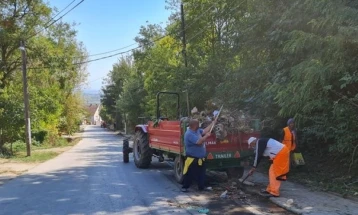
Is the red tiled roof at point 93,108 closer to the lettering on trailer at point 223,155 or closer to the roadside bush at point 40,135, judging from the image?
the roadside bush at point 40,135

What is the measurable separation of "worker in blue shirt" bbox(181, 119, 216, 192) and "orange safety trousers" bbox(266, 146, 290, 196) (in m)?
1.61

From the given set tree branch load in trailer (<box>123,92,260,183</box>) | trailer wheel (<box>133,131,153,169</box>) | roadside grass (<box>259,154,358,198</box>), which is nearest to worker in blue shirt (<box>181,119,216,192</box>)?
tree branch load in trailer (<box>123,92,260,183</box>)

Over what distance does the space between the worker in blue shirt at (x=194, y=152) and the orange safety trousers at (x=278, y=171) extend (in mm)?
1612

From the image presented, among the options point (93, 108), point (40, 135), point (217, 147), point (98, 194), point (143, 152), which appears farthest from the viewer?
point (93, 108)

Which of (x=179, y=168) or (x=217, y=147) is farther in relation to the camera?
(x=179, y=168)

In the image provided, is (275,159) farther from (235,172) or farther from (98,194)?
(98,194)

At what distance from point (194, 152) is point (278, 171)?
6.29 feet

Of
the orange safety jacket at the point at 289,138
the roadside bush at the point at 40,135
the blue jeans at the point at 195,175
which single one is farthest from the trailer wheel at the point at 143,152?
the roadside bush at the point at 40,135

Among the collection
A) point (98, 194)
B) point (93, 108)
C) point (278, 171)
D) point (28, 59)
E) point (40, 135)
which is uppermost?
point (93, 108)

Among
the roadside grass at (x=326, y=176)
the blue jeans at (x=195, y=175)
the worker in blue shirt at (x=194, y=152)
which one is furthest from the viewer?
the blue jeans at (x=195, y=175)

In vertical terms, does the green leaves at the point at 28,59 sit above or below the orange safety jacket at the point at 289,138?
above

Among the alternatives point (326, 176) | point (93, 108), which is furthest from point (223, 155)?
point (93, 108)

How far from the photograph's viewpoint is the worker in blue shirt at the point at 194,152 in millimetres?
9062

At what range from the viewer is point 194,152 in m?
9.12
